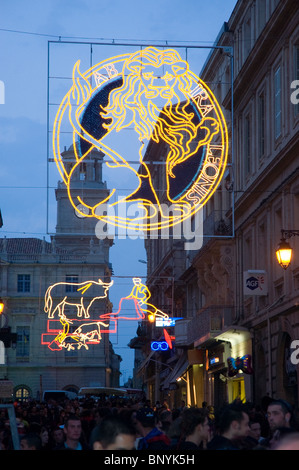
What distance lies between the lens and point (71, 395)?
59.0 meters

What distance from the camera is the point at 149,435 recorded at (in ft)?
32.7

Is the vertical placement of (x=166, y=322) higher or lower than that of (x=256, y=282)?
higher

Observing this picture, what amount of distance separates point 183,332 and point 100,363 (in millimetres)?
Result: 47217

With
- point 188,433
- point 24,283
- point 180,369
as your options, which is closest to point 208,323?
point 180,369

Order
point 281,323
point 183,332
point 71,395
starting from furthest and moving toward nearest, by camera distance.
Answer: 1. point 71,395
2. point 183,332
3. point 281,323

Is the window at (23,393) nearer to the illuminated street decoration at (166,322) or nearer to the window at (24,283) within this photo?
the window at (24,283)

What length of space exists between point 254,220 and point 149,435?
68.6 ft

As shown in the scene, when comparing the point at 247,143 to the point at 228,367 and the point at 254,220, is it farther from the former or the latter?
the point at 228,367

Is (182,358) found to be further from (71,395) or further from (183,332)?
(71,395)

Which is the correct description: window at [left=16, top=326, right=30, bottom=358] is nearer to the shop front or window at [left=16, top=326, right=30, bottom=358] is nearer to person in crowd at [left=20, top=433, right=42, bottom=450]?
the shop front

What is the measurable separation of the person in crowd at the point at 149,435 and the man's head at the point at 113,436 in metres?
3.19

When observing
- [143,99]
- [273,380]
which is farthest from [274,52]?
[273,380]

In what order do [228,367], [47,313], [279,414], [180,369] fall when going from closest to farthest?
[279,414] → [228,367] → [180,369] → [47,313]

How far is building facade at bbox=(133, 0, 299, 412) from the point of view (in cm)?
2525
